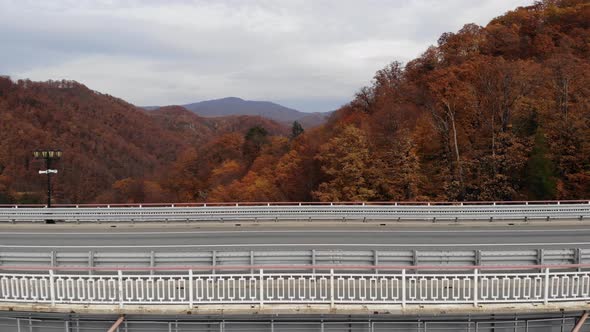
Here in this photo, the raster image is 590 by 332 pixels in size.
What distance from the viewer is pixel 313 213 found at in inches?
883

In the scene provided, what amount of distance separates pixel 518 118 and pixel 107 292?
1247 inches

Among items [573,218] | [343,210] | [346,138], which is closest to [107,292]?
[343,210]

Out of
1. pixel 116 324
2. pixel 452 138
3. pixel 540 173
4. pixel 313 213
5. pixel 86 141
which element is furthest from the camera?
pixel 86 141

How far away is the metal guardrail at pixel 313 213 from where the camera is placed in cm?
2161

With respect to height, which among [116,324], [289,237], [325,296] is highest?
[325,296]

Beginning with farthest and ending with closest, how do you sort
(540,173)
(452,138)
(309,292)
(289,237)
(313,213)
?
(452,138), (540,173), (313,213), (289,237), (309,292)

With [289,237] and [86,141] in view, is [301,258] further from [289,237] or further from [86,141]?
[86,141]

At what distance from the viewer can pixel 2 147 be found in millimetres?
94312

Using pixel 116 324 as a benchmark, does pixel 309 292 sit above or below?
above

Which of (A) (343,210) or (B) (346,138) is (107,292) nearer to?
(A) (343,210)

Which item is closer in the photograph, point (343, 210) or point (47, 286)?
point (47, 286)

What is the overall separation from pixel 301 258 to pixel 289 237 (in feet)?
21.6

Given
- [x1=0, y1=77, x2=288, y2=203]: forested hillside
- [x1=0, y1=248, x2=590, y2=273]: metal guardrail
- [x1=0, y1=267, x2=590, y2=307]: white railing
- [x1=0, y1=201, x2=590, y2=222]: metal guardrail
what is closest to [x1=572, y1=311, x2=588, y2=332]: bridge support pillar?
[x1=0, y1=267, x2=590, y2=307]: white railing

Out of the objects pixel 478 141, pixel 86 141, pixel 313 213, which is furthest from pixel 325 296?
pixel 86 141
